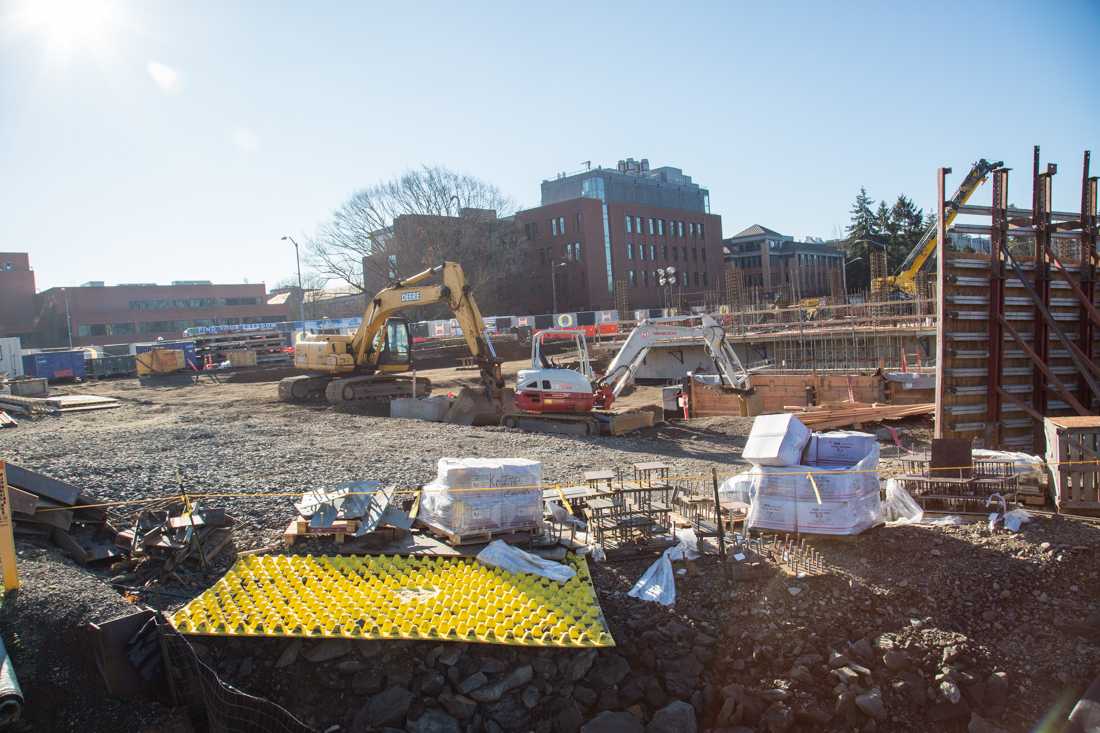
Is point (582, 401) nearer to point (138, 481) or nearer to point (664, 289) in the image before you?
point (138, 481)

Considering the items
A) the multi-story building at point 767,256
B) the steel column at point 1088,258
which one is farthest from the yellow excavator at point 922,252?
the multi-story building at point 767,256

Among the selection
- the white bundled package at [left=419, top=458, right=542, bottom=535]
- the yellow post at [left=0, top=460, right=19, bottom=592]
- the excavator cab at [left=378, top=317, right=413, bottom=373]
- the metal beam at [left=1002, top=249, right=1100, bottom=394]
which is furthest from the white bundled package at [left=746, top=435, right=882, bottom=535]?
the excavator cab at [left=378, top=317, right=413, bottom=373]

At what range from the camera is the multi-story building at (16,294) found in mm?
67375

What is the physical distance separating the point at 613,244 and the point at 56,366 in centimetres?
4468

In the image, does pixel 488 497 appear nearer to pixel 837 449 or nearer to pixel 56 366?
pixel 837 449

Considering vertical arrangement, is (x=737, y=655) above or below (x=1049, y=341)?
below

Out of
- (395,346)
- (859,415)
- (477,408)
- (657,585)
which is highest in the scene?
(395,346)

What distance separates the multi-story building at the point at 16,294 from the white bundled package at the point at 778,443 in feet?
260

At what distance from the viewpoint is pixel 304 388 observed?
1031 inches

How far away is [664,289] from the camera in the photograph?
69.9 m

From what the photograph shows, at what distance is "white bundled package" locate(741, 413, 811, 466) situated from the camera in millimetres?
8625

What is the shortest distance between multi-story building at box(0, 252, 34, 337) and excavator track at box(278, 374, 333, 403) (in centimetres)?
5802

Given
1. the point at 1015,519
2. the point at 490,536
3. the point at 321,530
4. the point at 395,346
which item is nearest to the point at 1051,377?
the point at 1015,519

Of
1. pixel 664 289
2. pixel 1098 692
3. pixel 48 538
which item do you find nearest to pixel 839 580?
pixel 1098 692
